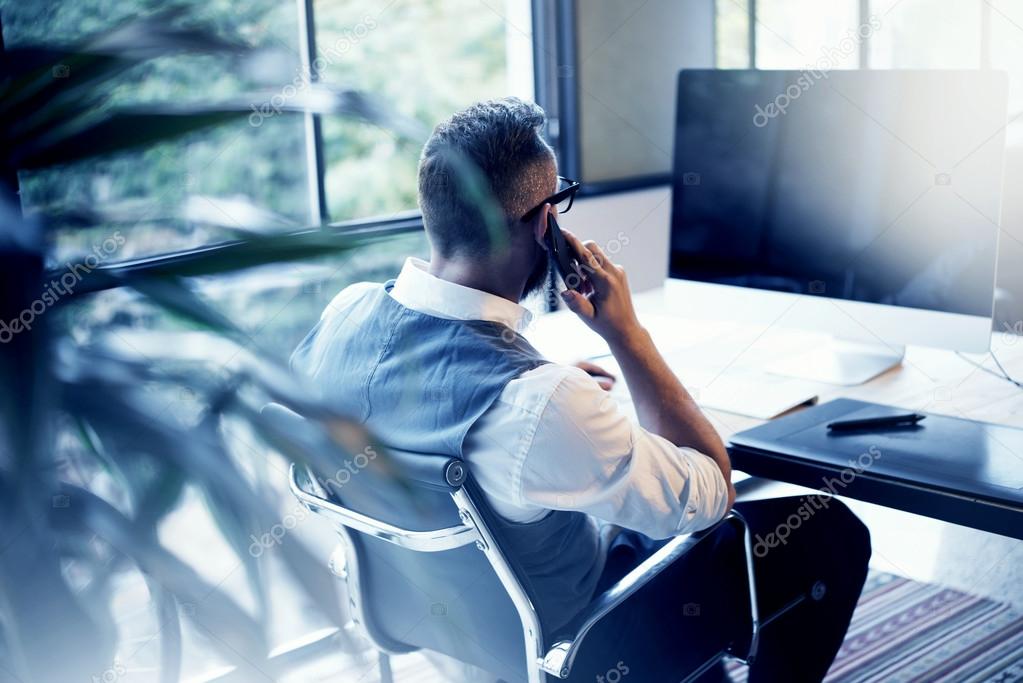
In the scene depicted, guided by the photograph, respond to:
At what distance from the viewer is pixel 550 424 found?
1227 millimetres

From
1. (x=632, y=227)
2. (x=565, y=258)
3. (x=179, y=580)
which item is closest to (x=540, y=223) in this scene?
(x=565, y=258)

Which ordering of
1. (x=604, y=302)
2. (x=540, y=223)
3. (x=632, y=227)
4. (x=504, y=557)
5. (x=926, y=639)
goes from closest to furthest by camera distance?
1. (x=504, y=557)
2. (x=540, y=223)
3. (x=604, y=302)
4. (x=926, y=639)
5. (x=632, y=227)

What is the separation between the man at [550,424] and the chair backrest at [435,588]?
62 mm

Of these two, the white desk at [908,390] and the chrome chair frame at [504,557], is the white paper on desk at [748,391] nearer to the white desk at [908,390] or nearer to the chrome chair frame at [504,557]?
the white desk at [908,390]

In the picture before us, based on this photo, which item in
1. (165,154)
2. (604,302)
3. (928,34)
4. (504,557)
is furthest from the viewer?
(928,34)

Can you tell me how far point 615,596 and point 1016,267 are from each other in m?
1.19

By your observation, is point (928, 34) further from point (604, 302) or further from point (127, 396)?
point (127, 396)

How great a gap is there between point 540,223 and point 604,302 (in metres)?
0.18

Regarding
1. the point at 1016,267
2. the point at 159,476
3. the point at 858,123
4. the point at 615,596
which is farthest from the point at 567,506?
the point at 1016,267

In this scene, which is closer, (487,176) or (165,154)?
(165,154)

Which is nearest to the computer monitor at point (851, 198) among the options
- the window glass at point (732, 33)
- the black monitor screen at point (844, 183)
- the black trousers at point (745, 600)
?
the black monitor screen at point (844, 183)

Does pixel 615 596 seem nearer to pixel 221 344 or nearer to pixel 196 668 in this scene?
pixel 196 668

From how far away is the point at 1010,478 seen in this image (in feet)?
4.53

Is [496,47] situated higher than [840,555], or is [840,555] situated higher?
[496,47]
